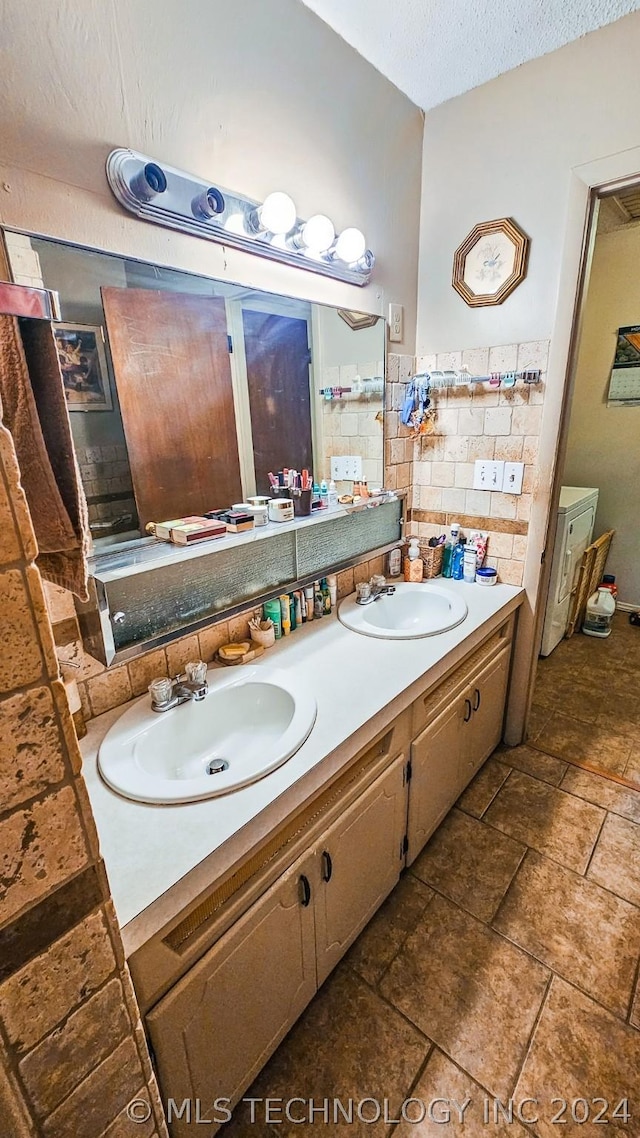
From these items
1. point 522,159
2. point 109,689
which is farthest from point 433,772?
point 522,159

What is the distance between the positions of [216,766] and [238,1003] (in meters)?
0.43

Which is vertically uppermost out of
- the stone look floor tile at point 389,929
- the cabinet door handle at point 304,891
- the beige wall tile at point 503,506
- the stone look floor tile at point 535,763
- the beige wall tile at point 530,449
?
the beige wall tile at point 530,449

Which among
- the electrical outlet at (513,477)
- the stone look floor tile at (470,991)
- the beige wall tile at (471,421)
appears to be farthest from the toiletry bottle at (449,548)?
the stone look floor tile at (470,991)

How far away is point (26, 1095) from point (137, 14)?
172 cm

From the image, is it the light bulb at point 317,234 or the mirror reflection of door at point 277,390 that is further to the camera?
the mirror reflection of door at point 277,390

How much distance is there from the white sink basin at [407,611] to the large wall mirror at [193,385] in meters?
0.48

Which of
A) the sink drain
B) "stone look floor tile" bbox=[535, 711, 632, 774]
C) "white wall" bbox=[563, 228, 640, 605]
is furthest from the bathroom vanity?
"white wall" bbox=[563, 228, 640, 605]

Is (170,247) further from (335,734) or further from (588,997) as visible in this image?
(588,997)

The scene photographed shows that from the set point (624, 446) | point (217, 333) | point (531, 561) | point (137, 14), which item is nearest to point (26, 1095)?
point (217, 333)

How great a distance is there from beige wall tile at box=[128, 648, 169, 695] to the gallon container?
2.85m

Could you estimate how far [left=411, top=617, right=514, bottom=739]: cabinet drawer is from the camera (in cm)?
132

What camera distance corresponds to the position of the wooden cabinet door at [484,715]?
165cm

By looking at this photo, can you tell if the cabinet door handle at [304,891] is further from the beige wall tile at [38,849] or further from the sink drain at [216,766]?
the beige wall tile at [38,849]

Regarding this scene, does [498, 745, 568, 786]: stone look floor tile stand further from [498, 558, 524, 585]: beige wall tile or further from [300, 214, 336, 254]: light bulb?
[300, 214, 336, 254]: light bulb
